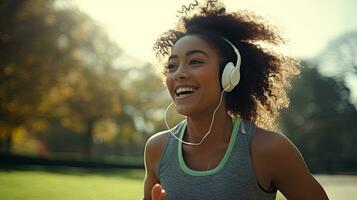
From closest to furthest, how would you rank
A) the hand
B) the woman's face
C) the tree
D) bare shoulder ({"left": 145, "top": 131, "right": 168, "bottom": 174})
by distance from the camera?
the hand, the woman's face, bare shoulder ({"left": 145, "top": 131, "right": 168, "bottom": 174}), the tree

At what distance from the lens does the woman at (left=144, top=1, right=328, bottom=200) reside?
7.84 ft

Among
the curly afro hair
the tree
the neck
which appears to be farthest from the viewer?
the tree

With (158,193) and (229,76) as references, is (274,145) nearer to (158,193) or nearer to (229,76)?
(229,76)

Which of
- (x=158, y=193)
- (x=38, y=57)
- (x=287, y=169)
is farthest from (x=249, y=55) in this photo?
(x=38, y=57)

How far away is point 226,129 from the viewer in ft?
8.93

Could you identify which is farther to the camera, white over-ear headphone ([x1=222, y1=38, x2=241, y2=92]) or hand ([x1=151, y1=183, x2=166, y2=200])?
white over-ear headphone ([x1=222, y1=38, x2=241, y2=92])

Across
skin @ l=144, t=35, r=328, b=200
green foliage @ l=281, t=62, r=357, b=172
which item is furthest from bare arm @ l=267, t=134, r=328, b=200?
green foliage @ l=281, t=62, r=357, b=172

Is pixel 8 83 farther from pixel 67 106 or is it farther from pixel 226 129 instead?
pixel 226 129

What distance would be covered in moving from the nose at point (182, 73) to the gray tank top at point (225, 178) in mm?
412

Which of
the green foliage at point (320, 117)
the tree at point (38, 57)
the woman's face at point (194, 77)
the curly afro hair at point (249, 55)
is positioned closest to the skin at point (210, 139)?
the woman's face at point (194, 77)

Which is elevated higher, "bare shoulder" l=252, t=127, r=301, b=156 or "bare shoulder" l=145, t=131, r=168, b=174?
"bare shoulder" l=252, t=127, r=301, b=156

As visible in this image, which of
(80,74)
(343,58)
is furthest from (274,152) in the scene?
(343,58)

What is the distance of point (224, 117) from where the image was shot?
2.76 meters

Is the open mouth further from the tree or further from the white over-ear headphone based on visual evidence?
the tree
